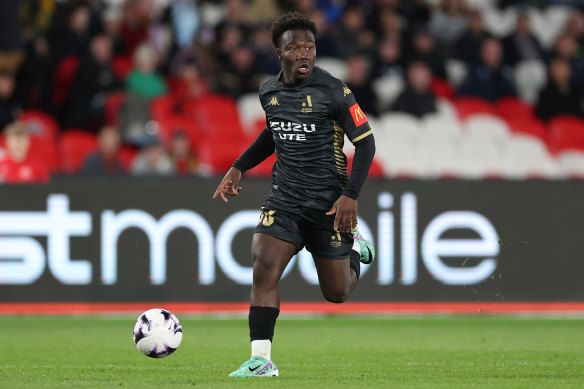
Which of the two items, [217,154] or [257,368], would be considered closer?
[257,368]

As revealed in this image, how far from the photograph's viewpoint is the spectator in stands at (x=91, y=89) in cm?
1427

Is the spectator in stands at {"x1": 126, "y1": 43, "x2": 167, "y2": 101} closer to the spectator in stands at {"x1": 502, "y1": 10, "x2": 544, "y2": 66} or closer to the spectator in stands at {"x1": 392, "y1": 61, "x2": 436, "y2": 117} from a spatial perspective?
the spectator in stands at {"x1": 392, "y1": 61, "x2": 436, "y2": 117}

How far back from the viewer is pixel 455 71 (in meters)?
17.2

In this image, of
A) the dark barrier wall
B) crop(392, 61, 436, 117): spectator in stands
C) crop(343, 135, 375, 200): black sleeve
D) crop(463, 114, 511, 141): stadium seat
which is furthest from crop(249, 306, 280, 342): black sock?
crop(463, 114, 511, 141): stadium seat

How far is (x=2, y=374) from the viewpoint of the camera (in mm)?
6707

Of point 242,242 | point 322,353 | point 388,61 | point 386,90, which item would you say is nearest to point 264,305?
point 322,353

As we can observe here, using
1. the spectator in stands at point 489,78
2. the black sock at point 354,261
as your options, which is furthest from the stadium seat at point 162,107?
the black sock at point 354,261

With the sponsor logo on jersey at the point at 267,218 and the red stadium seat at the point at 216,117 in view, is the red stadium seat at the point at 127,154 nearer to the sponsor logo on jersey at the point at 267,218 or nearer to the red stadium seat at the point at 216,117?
the red stadium seat at the point at 216,117

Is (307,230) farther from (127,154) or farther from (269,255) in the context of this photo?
(127,154)

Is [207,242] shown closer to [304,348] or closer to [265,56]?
[304,348]

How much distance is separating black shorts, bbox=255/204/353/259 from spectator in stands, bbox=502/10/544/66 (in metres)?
11.4

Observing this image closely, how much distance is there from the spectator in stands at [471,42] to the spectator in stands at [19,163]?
25.5 ft

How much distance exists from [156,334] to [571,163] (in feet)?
33.6

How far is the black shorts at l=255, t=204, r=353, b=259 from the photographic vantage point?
648cm
